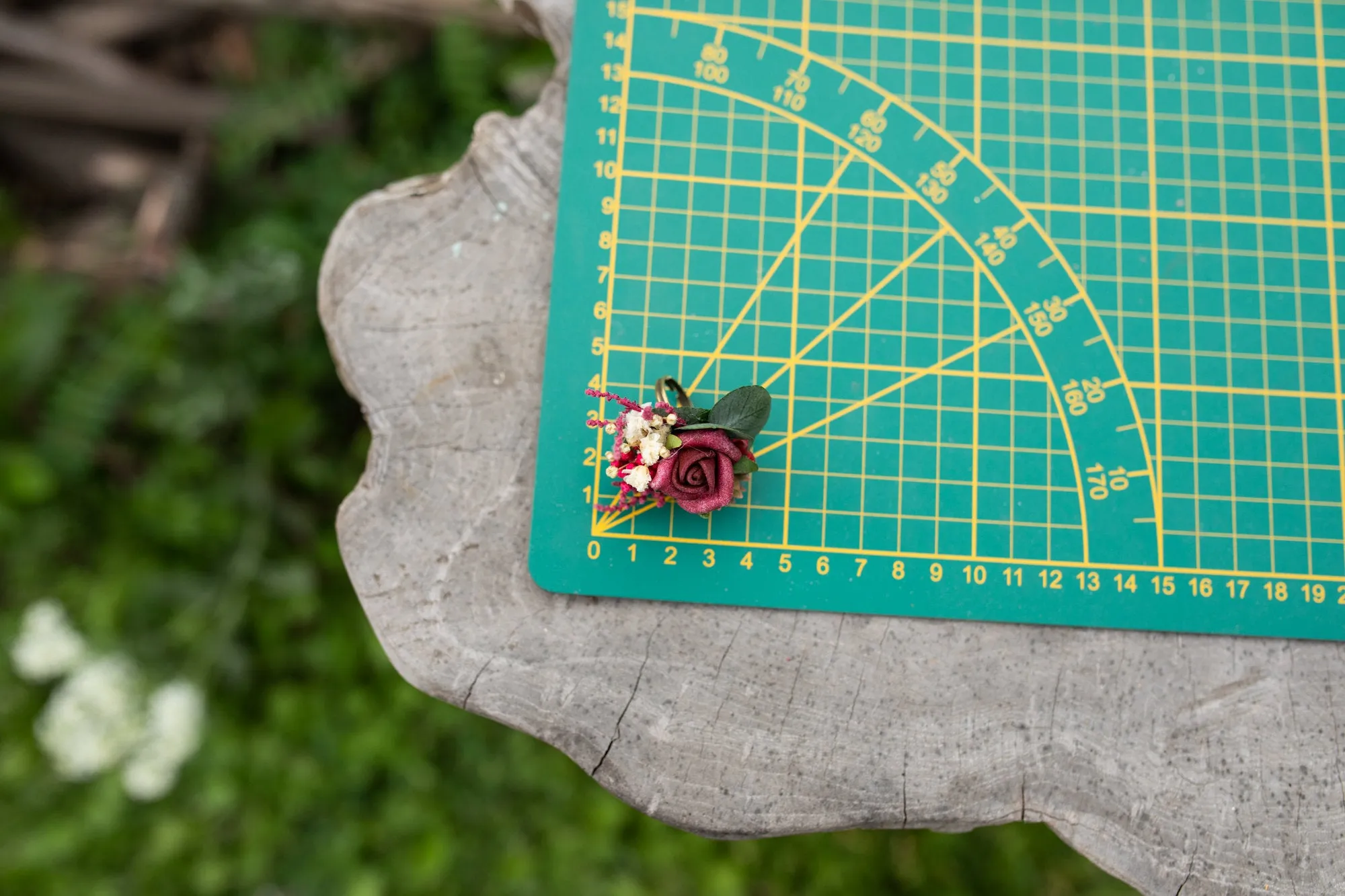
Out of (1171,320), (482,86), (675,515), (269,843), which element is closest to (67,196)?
(482,86)

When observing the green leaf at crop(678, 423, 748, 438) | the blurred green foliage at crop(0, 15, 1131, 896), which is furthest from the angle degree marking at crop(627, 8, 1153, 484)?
the blurred green foliage at crop(0, 15, 1131, 896)

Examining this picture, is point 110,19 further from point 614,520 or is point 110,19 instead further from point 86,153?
point 614,520

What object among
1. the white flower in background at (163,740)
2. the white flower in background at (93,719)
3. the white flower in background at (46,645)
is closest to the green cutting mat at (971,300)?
the white flower in background at (163,740)

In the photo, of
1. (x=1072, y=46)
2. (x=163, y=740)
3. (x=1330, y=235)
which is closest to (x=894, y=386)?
(x=1072, y=46)

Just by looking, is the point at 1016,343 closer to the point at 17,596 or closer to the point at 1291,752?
the point at 1291,752

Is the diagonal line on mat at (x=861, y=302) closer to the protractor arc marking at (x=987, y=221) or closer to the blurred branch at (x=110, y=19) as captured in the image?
the protractor arc marking at (x=987, y=221)

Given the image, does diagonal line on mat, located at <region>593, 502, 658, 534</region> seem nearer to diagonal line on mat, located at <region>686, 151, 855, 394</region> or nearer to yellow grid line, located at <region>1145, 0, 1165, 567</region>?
diagonal line on mat, located at <region>686, 151, 855, 394</region>
